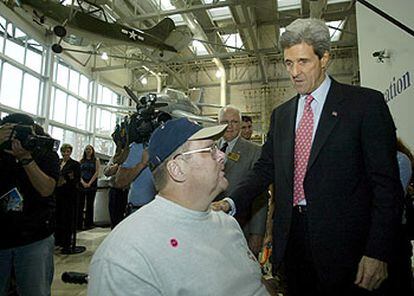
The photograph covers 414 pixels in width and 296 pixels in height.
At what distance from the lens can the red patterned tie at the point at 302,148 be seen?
4.37 feet

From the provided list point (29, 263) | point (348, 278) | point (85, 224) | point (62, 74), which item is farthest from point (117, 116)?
point (348, 278)

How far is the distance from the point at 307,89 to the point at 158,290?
0.98 m

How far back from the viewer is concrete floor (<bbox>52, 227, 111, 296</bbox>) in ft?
10.4

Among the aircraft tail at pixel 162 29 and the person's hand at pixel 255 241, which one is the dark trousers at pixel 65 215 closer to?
the person's hand at pixel 255 241

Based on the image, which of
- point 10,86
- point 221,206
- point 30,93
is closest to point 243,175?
point 221,206

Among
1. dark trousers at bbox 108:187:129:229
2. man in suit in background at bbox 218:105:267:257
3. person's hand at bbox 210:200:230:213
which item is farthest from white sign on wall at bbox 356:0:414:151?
dark trousers at bbox 108:187:129:229

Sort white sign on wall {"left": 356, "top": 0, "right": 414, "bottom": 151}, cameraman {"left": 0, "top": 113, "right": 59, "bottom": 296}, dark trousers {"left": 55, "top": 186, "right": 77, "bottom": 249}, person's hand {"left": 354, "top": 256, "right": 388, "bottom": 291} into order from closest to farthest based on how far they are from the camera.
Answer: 1. person's hand {"left": 354, "top": 256, "right": 388, "bottom": 291}
2. cameraman {"left": 0, "top": 113, "right": 59, "bottom": 296}
3. white sign on wall {"left": 356, "top": 0, "right": 414, "bottom": 151}
4. dark trousers {"left": 55, "top": 186, "right": 77, "bottom": 249}

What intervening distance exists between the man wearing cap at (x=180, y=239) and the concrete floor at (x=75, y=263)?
8.32 feet

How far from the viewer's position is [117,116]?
12102mm

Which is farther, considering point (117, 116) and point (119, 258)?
point (117, 116)

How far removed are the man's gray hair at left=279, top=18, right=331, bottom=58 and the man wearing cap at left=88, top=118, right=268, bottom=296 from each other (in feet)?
1.64

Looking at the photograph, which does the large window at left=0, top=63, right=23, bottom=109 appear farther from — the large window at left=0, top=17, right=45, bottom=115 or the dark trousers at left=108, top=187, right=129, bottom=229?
the dark trousers at left=108, top=187, right=129, bottom=229

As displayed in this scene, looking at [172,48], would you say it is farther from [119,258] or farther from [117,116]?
[119,258]

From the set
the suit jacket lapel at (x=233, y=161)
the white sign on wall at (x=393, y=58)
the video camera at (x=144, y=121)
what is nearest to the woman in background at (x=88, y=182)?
the video camera at (x=144, y=121)
